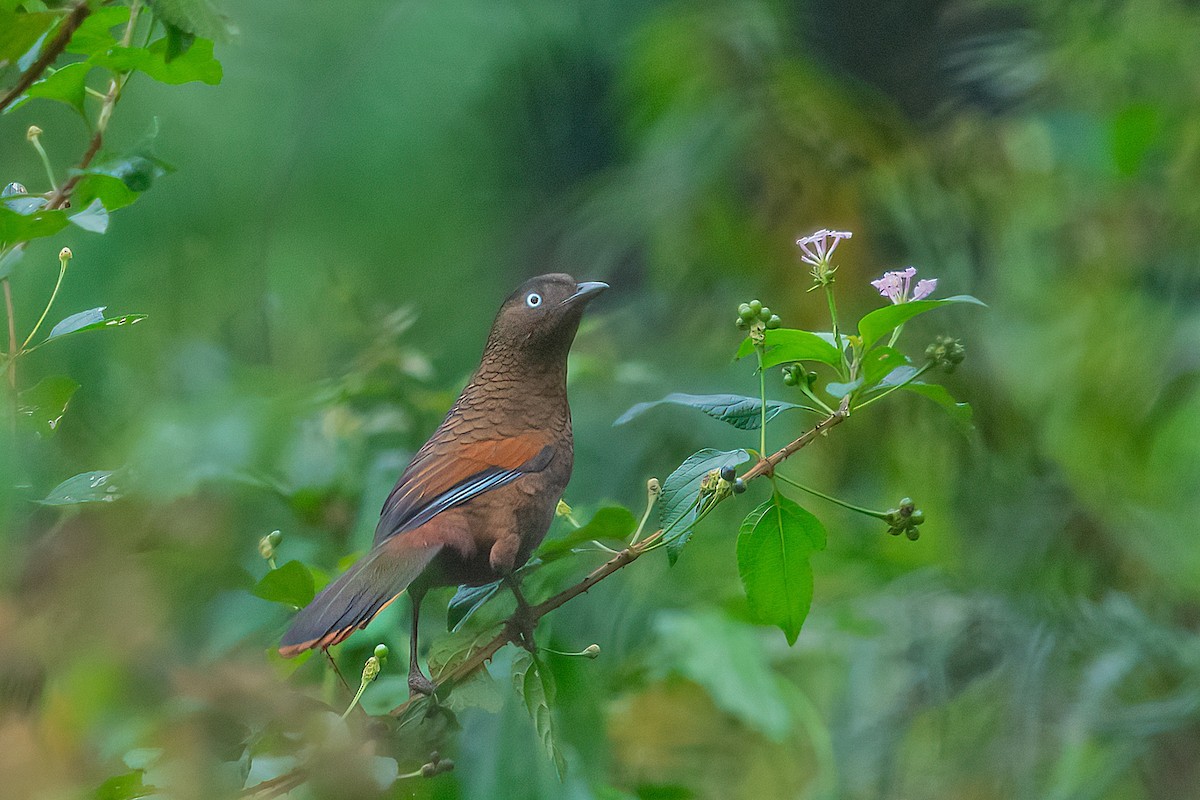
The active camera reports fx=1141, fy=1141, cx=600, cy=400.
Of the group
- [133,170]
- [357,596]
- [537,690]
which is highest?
[133,170]

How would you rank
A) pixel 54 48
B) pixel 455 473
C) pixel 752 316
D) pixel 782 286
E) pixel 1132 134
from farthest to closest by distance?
pixel 782 286, pixel 1132 134, pixel 455 473, pixel 752 316, pixel 54 48

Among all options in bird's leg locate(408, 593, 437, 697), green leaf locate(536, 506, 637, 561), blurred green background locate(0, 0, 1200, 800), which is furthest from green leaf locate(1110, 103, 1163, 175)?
bird's leg locate(408, 593, 437, 697)

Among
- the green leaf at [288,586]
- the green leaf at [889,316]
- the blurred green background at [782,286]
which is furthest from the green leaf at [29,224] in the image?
the blurred green background at [782,286]

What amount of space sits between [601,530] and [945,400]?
213 mm

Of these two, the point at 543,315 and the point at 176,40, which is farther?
the point at 543,315

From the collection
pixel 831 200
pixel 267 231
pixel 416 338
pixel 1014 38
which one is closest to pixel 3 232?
pixel 416 338

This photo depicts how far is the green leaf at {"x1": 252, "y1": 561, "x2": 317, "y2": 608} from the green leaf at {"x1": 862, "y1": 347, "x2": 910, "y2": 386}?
1.09 feet

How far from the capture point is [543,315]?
74 centimetres

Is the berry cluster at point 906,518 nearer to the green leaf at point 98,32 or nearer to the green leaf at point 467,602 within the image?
the green leaf at point 467,602

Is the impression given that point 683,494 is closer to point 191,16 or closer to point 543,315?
point 543,315

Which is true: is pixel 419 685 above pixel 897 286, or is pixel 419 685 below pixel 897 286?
below

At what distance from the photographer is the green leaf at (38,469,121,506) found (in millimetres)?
587

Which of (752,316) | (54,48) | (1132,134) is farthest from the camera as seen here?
(1132,134)

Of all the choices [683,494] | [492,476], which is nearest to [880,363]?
[683,494]
